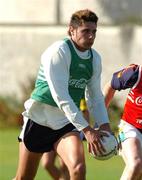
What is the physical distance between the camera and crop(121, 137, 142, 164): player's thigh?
30.2 ft

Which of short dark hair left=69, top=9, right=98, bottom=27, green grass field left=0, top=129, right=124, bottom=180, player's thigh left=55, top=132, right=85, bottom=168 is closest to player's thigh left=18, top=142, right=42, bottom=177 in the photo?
player's thigh left=55, top=132, right=85, bottom=168

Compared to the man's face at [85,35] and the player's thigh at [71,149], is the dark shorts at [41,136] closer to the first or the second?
the player's thigh at [71,149]

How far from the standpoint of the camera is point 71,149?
8711mm

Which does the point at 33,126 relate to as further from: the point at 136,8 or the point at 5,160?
the point at 136,8

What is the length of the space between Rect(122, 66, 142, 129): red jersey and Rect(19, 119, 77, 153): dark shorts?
78 centimetres

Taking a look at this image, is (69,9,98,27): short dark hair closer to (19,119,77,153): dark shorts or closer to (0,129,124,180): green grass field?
(19,119,77,153): dark shorts

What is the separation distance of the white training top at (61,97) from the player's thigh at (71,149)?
162 millimetres

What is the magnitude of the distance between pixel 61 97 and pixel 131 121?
122cm

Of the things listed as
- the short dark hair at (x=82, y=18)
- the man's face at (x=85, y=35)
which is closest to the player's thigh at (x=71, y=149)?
the man's face at (x=85, y=35)

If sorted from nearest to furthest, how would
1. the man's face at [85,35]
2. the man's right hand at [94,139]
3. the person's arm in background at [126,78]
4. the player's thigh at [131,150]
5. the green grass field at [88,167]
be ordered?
the man's right hand at [94,139] → the man's face at [85,35] → the player's thigh at [131,150] → the person's arm in background at [126,78] → the green grass field at [88,167]

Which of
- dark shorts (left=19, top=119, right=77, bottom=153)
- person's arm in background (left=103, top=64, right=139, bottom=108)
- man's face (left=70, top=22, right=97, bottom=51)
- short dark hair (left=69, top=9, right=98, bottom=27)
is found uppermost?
short dark hair (left=69, top=9, right=98, bottom=27)

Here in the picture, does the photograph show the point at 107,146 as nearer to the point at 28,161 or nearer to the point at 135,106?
the point at 28,161

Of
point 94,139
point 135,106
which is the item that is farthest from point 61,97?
point 135,106

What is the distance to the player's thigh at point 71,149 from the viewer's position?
28.3ft
